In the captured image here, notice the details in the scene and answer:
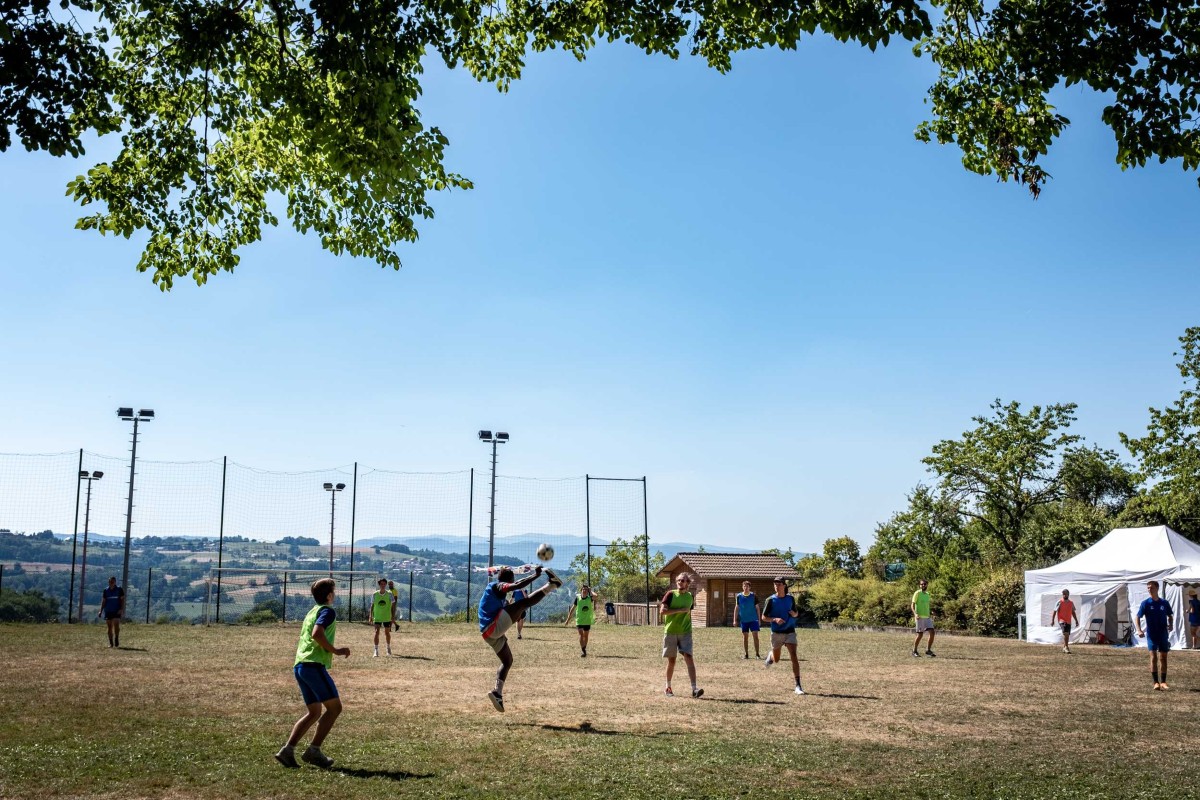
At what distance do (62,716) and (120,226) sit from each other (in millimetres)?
6229

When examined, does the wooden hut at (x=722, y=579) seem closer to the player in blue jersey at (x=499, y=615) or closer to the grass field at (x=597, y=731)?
the grass field at (x=597, y=731)

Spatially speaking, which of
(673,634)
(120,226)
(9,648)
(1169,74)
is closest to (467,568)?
(9,648)

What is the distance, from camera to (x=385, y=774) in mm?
8766

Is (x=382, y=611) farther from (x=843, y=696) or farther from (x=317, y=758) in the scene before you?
(x=317, y=758)

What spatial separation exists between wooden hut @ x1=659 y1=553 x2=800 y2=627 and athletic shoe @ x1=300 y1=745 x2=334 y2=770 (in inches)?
1420

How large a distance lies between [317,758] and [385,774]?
2.45 ft

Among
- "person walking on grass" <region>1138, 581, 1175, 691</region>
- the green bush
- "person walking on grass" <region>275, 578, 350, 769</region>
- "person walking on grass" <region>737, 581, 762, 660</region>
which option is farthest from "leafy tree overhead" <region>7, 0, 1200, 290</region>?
the green bush

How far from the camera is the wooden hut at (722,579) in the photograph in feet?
147

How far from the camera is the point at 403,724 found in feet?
38.7

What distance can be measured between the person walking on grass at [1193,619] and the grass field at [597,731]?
5.50 meters

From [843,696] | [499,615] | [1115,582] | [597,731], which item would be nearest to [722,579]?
[1115,582]

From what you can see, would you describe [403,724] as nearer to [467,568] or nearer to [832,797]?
[832,797]

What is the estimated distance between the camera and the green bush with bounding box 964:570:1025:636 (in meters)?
35.7

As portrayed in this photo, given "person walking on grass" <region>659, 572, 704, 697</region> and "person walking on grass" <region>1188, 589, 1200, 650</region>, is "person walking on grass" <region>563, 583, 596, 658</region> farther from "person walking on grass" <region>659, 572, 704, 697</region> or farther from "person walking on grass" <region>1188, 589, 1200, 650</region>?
"person walking on grass" <region>1188, 589, 1200, 650</region>
